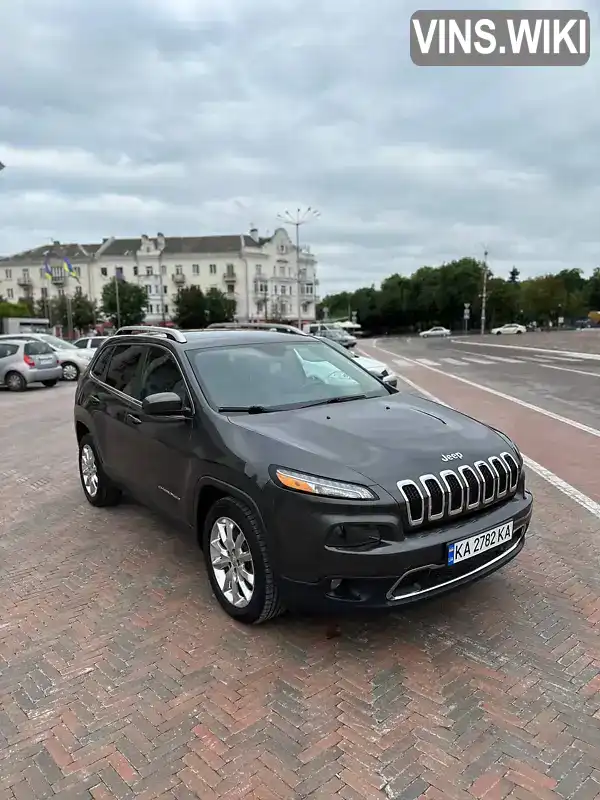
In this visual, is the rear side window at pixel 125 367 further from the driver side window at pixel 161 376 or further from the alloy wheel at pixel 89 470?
the alloy wheel at pixel 89 470

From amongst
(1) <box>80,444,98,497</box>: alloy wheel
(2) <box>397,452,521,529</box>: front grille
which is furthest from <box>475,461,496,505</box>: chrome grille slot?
(1) <box>80,444,98,497</box>: alloy wheel

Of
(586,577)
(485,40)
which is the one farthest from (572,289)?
(586,577)

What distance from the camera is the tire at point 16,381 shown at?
18047 millimetres

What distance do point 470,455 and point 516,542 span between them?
672mm

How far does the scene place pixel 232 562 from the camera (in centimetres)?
347

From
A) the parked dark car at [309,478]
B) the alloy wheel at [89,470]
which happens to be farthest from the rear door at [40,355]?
the parked dark car at [309,478]

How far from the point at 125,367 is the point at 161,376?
807 mm

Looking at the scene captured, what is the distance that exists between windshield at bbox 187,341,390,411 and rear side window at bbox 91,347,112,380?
163cm

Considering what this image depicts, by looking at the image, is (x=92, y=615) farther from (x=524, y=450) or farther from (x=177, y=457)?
(x=524, y=450)

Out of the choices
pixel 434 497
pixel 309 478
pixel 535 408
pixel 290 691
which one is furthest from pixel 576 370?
pixel 290 691

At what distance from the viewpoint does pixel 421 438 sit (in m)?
3.39

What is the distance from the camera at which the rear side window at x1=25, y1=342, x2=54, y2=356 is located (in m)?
18.3

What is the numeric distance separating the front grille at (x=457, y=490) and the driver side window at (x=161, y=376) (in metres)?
1.67

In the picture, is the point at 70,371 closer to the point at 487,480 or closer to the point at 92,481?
the point at 92,481
